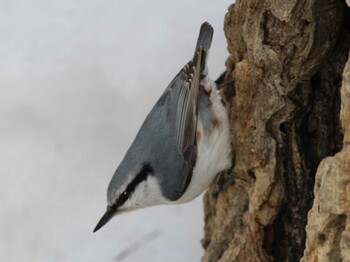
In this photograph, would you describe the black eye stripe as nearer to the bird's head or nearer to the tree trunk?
the bird's head

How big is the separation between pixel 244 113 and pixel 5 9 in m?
2.40

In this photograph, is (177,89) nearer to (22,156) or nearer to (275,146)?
(275,146)

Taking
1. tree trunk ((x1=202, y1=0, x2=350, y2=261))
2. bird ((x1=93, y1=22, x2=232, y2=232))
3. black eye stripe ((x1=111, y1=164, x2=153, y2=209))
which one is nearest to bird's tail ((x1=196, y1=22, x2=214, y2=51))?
bird ((x1=93, y1=22, x2=232, y2=232))

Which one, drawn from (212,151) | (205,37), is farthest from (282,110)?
(205,37)

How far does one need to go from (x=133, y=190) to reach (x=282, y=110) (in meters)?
0.90

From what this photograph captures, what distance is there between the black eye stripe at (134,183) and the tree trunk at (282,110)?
0.46 meters

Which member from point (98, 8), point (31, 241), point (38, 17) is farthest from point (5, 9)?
point (31, 241)

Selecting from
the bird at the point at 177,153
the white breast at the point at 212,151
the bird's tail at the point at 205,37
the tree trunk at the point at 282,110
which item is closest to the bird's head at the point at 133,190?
the bird at the point at 177,153

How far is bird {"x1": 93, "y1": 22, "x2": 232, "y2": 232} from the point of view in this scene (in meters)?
4.25

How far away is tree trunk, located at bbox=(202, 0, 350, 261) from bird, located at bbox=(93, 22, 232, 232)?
0.10m

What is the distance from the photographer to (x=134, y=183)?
423 cm

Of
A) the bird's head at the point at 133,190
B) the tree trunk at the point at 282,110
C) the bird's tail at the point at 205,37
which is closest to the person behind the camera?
the tree trunk at the point at 282,110

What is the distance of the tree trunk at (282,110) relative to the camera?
3645 millimetres

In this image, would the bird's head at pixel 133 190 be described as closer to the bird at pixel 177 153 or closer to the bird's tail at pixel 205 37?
the bird at pixel 177 153
